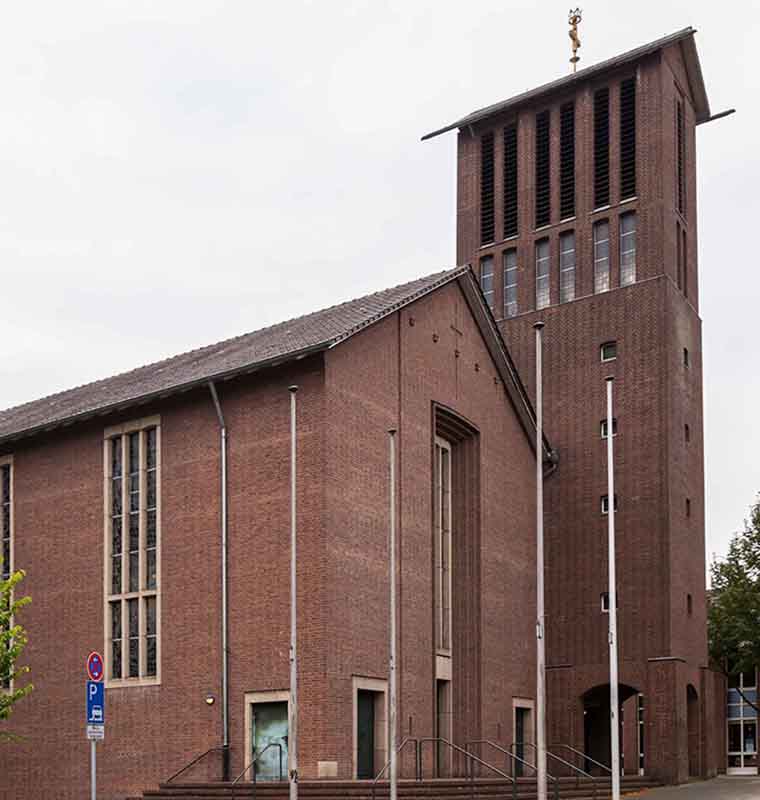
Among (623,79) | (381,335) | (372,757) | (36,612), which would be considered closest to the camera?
(372,757)

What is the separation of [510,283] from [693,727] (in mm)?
15608

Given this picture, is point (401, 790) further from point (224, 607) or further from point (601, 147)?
point (601, 147)

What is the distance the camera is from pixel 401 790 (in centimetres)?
3014

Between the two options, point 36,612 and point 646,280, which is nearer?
point 36,612

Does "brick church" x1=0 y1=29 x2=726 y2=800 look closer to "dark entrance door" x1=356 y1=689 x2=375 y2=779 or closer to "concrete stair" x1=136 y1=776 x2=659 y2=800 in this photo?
"dark entrance door" x1=356 y1=689 x2=375 y2=779

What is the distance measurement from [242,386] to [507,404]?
34.2ft

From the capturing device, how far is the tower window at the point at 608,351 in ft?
147

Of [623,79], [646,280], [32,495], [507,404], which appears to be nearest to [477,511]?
[507,404]

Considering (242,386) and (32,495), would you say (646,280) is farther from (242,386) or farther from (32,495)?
(32,495)

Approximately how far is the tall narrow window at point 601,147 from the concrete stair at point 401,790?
19765 millimetres

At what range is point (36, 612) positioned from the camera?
38.8m

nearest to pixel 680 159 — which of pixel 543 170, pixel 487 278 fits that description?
pixel 543 170

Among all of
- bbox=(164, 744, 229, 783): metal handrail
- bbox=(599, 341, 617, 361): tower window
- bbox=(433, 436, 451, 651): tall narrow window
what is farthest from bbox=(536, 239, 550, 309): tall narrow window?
bbox=(164, 744, 229, 783): metal handrail

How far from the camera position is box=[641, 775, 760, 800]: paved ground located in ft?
116
